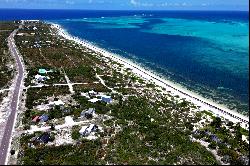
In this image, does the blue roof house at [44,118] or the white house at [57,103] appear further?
the white house at [57,103]

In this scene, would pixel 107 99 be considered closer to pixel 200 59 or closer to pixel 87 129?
pixel 87 129

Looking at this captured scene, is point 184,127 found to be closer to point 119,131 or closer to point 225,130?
point 225,130

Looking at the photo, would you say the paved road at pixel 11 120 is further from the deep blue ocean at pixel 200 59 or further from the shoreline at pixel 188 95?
the deep blue ocean at pixel 200 59

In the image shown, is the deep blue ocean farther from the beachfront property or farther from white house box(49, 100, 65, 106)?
white house box(49, 100, 65, 106)

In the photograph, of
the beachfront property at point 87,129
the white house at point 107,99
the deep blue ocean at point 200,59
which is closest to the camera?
the beachfront property at point 87,129

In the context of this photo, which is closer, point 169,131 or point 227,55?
point 169,131

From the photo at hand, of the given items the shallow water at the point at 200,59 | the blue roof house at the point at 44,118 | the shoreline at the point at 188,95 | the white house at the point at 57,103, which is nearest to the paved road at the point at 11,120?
the blue roof house at the point at 44,118

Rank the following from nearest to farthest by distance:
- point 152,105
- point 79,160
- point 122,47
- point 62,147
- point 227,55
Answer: point 79,160, point 62,147, point 152,105, point 227,55, point 122,47

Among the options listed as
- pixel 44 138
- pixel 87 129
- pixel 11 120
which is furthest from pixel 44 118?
pixel 87 129

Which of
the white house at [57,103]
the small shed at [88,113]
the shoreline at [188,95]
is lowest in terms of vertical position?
the shoreline at [188,95]

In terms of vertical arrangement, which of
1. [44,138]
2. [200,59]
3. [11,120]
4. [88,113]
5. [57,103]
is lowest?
[44,138]

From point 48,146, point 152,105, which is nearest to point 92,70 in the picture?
point 152,105
